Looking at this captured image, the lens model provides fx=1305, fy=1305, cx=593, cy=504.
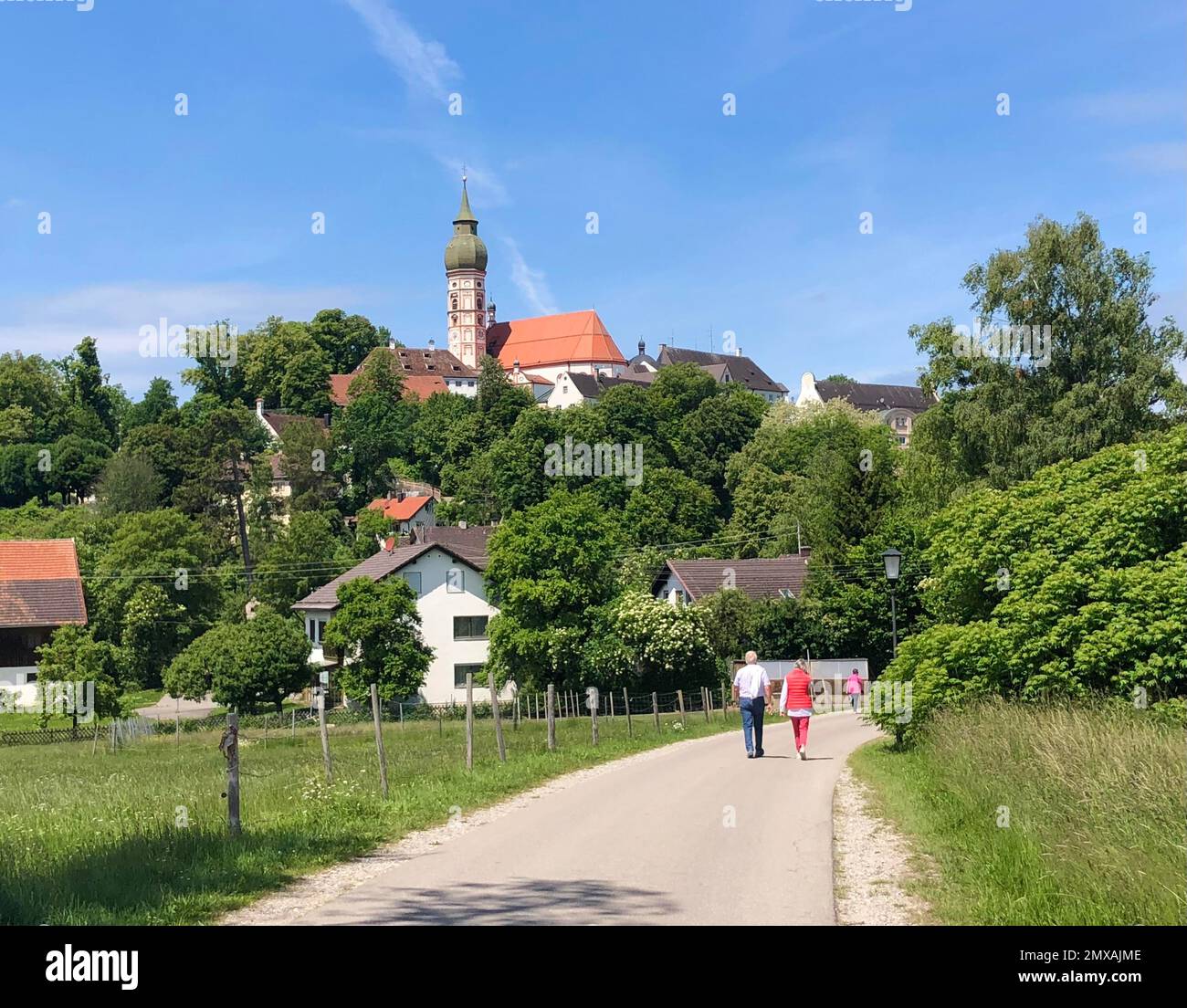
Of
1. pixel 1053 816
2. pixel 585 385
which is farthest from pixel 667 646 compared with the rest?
pixel 585 385

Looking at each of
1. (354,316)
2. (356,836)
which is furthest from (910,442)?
(354,316)

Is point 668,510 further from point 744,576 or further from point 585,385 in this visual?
point 585,385

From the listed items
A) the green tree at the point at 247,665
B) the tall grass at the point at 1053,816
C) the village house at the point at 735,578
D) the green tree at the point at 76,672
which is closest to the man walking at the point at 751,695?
the tall grass at the point at 1053,816

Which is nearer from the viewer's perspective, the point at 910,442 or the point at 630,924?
the point at 630,924

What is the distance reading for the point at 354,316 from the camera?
15512 centimetres

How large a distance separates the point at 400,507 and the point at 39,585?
1670 inches

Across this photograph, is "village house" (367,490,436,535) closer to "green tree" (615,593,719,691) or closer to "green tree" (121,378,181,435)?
"green tree" (121,378,181,435)

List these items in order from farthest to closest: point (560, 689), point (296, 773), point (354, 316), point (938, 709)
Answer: point (354, 316) < point (560, 689) < point (296, 773) < point (938, 709)

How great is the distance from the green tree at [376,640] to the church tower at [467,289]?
118575 mm

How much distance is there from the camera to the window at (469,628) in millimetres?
62406

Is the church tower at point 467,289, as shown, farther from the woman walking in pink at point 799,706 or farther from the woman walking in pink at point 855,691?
the woman walking in pink at point 799,706

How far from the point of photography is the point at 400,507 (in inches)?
4043
